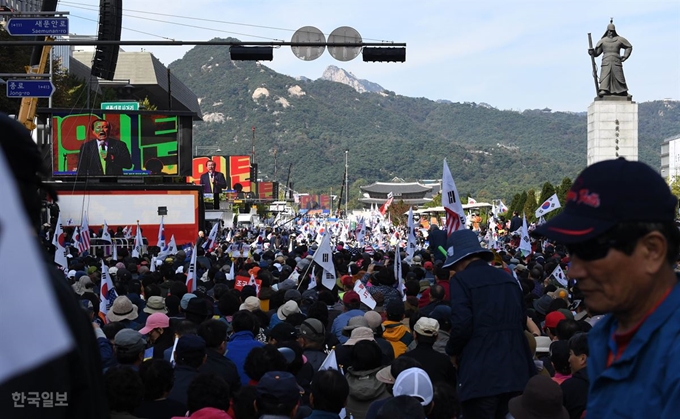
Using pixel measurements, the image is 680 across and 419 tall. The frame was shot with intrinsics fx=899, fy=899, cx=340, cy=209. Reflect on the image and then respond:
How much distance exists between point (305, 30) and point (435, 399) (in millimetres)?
11266

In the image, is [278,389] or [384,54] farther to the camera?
[384,54]

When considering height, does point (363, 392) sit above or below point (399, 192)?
above

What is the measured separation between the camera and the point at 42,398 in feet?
5.95

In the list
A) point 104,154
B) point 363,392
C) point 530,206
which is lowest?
point 530,206

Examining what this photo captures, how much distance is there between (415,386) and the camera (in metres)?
5.15

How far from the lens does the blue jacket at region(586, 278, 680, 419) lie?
6.64ft

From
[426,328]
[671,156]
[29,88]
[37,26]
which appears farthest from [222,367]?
[671,156]

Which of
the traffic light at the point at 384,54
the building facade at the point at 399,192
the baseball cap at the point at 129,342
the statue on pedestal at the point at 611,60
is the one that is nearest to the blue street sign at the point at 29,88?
the traffic light at the point at 384,54

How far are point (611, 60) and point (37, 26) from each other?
22.4m

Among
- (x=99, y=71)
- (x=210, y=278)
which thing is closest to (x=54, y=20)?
(x=99, y=71)

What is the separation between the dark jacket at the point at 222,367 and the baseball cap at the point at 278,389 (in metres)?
1.15

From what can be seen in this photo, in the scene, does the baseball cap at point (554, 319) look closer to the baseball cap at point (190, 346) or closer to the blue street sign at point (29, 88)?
the baseball cap at point (190, 346)

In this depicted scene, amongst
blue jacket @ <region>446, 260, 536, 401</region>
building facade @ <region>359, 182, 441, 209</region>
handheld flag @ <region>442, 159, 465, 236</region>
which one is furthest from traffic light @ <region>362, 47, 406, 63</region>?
building facade @ <region>359, 182, 441, 209</region>

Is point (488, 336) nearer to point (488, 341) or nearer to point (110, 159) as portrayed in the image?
point (488, 341)
